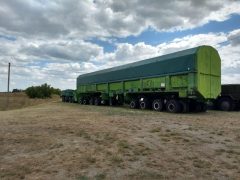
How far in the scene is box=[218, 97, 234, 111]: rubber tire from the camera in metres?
23.7

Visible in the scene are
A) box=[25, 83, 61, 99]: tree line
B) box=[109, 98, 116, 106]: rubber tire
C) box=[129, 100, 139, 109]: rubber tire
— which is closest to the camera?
box=[129, 100, 139, 109]: rubber tire

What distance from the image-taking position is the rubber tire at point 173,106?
2131 cm

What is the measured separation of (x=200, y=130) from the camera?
1188cm

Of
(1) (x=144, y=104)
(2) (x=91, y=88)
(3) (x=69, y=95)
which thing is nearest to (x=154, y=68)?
(1) (x=144, y=104)

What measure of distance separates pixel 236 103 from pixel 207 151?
17108mm

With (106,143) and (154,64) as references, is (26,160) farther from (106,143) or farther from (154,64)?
(154,64)

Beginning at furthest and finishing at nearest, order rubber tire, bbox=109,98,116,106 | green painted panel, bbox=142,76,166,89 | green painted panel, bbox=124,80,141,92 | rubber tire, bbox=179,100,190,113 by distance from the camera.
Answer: rubber tire, bbox=109,98,116,106, green painted panel, bbox=124,80,141,92, green painted panel, bbox=142,76,166,89, rubber tire, bbox=179,100,190,113

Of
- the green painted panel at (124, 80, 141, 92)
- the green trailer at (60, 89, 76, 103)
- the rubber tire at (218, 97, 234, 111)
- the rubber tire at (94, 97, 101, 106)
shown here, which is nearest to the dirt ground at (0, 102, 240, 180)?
the rubber tire at (218, 97, 234, 111)

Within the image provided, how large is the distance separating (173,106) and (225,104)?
5.25 m

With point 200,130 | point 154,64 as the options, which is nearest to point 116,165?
point 200,130

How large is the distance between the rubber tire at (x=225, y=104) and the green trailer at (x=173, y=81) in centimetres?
221

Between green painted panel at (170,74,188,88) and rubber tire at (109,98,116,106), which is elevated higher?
green painted panel at (170,74,188,88)

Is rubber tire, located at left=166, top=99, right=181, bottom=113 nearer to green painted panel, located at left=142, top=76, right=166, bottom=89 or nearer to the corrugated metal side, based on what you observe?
green painted panel, located at left=142, top=76, right=166, bottom=89

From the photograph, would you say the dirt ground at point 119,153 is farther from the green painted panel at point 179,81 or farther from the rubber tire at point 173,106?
the rubber tire at point 173,106
